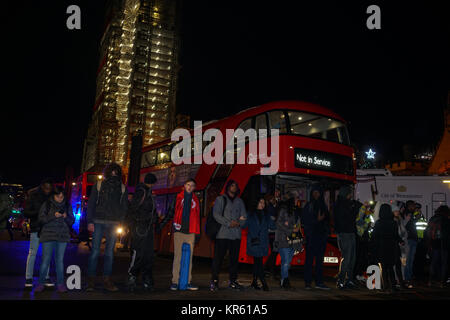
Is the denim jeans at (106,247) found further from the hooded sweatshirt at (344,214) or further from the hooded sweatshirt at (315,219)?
the hooded sweatshirt at (344,214)

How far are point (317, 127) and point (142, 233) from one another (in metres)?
5.83

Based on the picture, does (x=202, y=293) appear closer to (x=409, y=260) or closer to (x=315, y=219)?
(x=315, y=219)

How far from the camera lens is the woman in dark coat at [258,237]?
711 centimetres

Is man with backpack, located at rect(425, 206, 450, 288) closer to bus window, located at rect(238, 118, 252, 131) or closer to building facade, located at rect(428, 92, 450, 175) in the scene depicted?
bus window, located at rect(238, 118, 252, 131)

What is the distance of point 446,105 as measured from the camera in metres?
36.8

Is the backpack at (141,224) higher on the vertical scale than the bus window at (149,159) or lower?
lower

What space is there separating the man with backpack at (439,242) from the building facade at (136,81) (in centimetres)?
4632

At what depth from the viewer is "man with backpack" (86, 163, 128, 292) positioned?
636 cm

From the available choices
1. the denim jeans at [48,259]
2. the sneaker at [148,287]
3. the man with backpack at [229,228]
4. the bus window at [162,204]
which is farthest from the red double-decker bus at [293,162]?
the denim jeans at [48,259]

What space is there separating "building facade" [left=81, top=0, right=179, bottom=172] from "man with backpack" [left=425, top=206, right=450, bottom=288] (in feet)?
152

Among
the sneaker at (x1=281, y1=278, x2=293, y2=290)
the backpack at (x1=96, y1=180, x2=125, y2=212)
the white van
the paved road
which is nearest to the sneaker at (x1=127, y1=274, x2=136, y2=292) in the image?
the paved road

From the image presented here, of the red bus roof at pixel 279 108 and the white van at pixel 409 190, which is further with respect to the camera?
the white van at pixel 409 190

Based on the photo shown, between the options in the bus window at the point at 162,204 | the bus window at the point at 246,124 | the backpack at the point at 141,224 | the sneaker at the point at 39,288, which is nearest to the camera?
the sneaker at the point at 39,288

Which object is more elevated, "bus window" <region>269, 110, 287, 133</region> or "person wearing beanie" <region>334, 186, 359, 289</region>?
"bus window" <region>269, 110, 287, 133</region>
